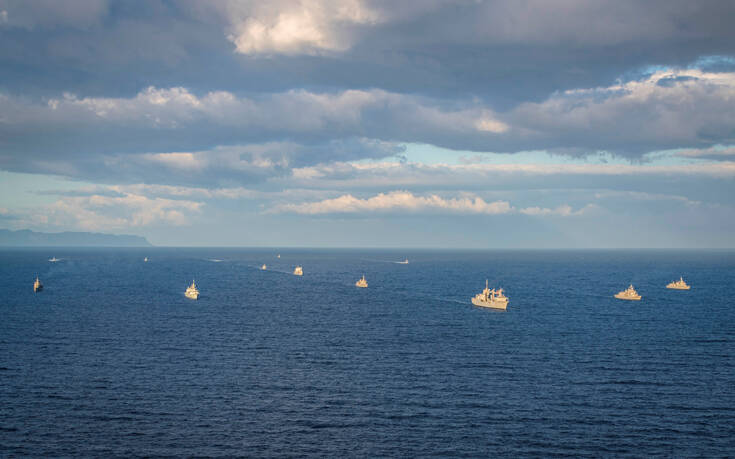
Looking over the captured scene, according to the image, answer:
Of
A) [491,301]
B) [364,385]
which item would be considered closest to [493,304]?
[491,301]

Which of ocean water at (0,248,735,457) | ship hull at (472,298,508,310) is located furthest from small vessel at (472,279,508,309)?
ocean water at (0,248,735,457)

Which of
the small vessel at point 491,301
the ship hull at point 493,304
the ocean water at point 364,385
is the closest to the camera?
the ocean water at point 364,385

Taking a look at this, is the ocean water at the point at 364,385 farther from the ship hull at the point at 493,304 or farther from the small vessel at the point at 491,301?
the small vessel at the point at 491,301

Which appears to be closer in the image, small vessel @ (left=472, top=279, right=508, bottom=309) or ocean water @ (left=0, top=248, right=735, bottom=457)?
ocean water @ (left=0, top=248, right=735, bottom=457)

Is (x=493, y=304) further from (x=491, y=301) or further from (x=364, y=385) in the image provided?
(x=364, y=385)

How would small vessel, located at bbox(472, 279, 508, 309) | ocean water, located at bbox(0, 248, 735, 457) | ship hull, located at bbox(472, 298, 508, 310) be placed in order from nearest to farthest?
ocean water, located at bbox(0, 248, 735, 457), ship hull, located at bbox(472, 298, 508, 310), small vessel, located at bbox(472, 279, 508, 309)

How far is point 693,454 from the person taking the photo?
188 feet

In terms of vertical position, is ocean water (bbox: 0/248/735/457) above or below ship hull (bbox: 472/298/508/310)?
below

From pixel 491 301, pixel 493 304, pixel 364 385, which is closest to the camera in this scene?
pixel 364 385

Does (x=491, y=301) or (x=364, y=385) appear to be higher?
(x=491, y=301)

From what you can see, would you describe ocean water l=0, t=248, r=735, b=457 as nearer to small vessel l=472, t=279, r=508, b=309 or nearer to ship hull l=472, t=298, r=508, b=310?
ship hull l=472, t=298, r=508, b=310

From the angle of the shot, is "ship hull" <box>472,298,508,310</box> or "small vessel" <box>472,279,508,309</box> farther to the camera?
"small vessel" <box>472,279,508,309</box>

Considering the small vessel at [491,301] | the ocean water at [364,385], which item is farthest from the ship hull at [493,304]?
the ocean water at [364,385]

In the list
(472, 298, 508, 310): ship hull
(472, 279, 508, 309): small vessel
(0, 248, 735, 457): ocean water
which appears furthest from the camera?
(472, 279, 508, 309): small vessel
